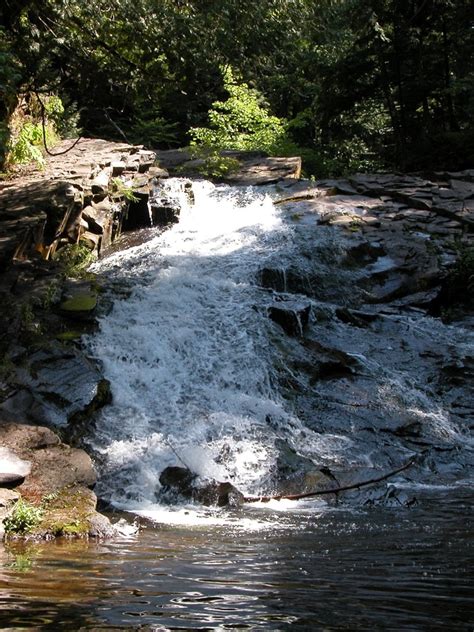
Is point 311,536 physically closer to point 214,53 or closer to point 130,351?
point 130,351

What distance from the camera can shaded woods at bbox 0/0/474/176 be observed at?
31.8 feet

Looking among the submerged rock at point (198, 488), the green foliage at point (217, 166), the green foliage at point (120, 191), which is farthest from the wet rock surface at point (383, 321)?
the green foliage at point (120, 191)

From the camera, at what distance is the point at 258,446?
899 centimetres

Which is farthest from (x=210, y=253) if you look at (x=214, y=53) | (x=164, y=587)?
(x=164, y=587)

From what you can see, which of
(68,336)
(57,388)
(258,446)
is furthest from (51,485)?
(68,336)

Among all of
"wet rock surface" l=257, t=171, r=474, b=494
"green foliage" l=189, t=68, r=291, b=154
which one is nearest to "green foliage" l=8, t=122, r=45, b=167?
"wet rock surface" l=257, t=171, r=474, b=494

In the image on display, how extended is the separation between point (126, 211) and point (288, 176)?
507 centimetres

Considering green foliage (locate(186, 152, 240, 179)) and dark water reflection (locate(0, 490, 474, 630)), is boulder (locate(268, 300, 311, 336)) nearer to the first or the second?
dark water reflection (locate(0, 490, 474, 630))

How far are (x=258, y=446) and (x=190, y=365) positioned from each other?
2.23m

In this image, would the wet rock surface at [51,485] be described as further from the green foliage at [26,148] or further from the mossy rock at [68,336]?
the green foliage at [26,148]

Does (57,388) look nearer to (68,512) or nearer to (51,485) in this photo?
(51,485)

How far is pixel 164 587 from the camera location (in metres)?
3.96

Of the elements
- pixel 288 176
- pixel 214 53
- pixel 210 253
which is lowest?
pixel 210 253

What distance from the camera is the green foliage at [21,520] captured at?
5.90 metres
